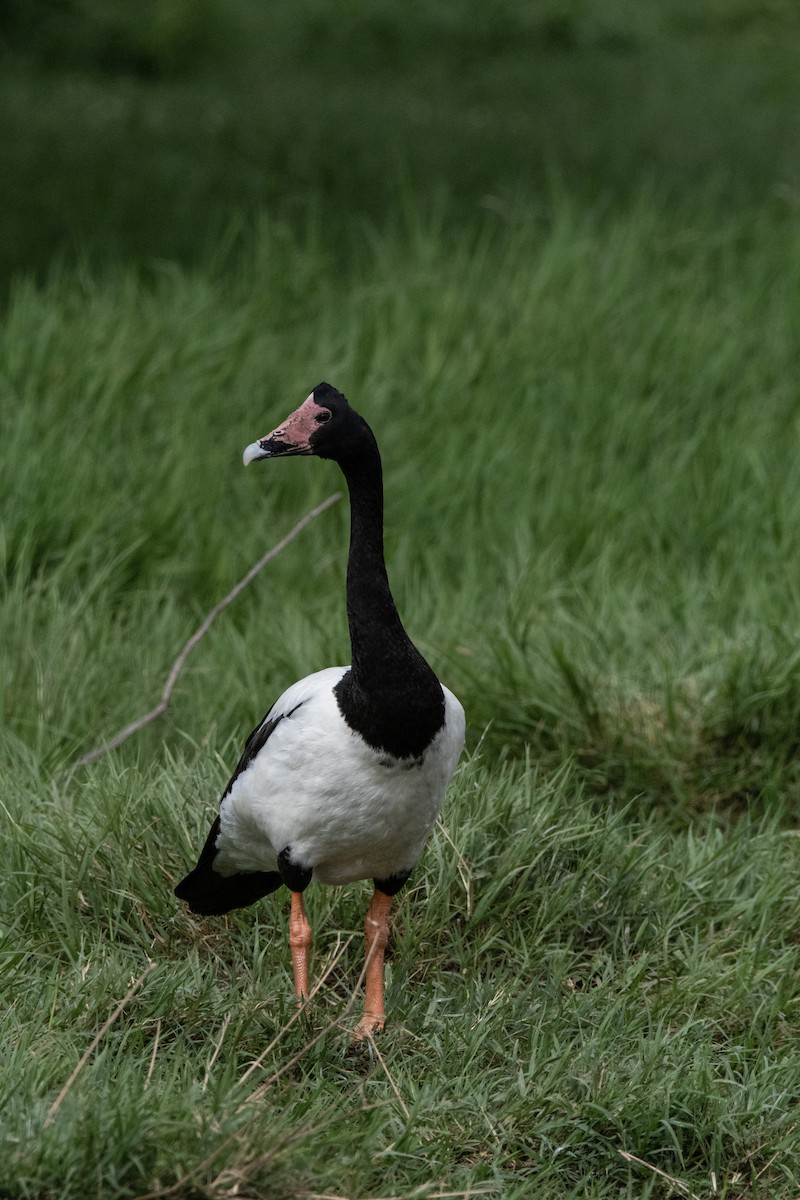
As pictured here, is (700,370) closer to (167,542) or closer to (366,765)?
(167,542)

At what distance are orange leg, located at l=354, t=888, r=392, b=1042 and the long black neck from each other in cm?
53

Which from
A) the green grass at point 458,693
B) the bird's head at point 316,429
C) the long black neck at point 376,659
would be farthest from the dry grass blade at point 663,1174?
the bird's head at point 316,429

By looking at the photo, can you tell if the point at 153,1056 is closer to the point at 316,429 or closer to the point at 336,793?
the point at 336,793

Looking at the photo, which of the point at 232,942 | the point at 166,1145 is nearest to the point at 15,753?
the point at 232,942

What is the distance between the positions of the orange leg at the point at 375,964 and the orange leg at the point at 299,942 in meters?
0.15

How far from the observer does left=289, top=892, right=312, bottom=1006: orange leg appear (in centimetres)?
327

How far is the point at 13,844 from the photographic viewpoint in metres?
3.76

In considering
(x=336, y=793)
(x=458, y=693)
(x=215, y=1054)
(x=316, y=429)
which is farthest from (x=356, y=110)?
(x=215, y=1054)

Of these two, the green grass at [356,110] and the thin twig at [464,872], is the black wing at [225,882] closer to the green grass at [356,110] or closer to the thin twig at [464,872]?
the thin twig at [464,872]

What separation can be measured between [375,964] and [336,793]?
52cm

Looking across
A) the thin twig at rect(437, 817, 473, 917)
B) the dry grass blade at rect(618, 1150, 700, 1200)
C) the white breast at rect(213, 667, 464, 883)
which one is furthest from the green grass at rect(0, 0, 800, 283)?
the dry grass blade at rect(618, 1150, 700, 1200)

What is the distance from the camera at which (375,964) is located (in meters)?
3.38

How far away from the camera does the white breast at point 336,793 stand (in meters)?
3.07

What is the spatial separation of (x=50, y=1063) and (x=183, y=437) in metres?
3.45
